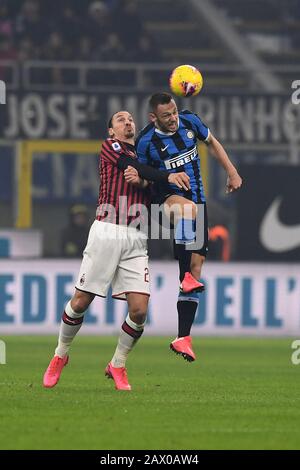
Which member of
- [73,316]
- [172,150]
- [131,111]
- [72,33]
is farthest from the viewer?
[72,33]

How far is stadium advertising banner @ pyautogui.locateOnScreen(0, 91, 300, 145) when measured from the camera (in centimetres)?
2247

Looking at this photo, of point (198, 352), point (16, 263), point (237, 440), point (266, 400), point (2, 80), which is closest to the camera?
point (237, 440)

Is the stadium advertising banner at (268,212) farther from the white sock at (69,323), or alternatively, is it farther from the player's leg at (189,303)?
the white sock at (69,323)

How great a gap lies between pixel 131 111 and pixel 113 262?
12117 millimetres

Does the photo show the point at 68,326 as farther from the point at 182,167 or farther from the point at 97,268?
the point at 182,167

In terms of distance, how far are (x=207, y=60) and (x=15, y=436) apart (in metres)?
21.4

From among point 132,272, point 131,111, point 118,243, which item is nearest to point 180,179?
point 118,243

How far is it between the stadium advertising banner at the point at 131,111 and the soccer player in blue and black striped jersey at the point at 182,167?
11.2 metres

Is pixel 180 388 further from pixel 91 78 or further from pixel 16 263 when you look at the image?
pixel 91 78

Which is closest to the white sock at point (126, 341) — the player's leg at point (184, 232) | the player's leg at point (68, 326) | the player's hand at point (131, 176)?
the player's leg at point (68, 326)

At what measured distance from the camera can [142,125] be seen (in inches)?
904

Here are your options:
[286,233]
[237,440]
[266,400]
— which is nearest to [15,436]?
[237,440]

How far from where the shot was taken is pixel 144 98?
22.8m

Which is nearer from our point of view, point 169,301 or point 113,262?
point 113,262
